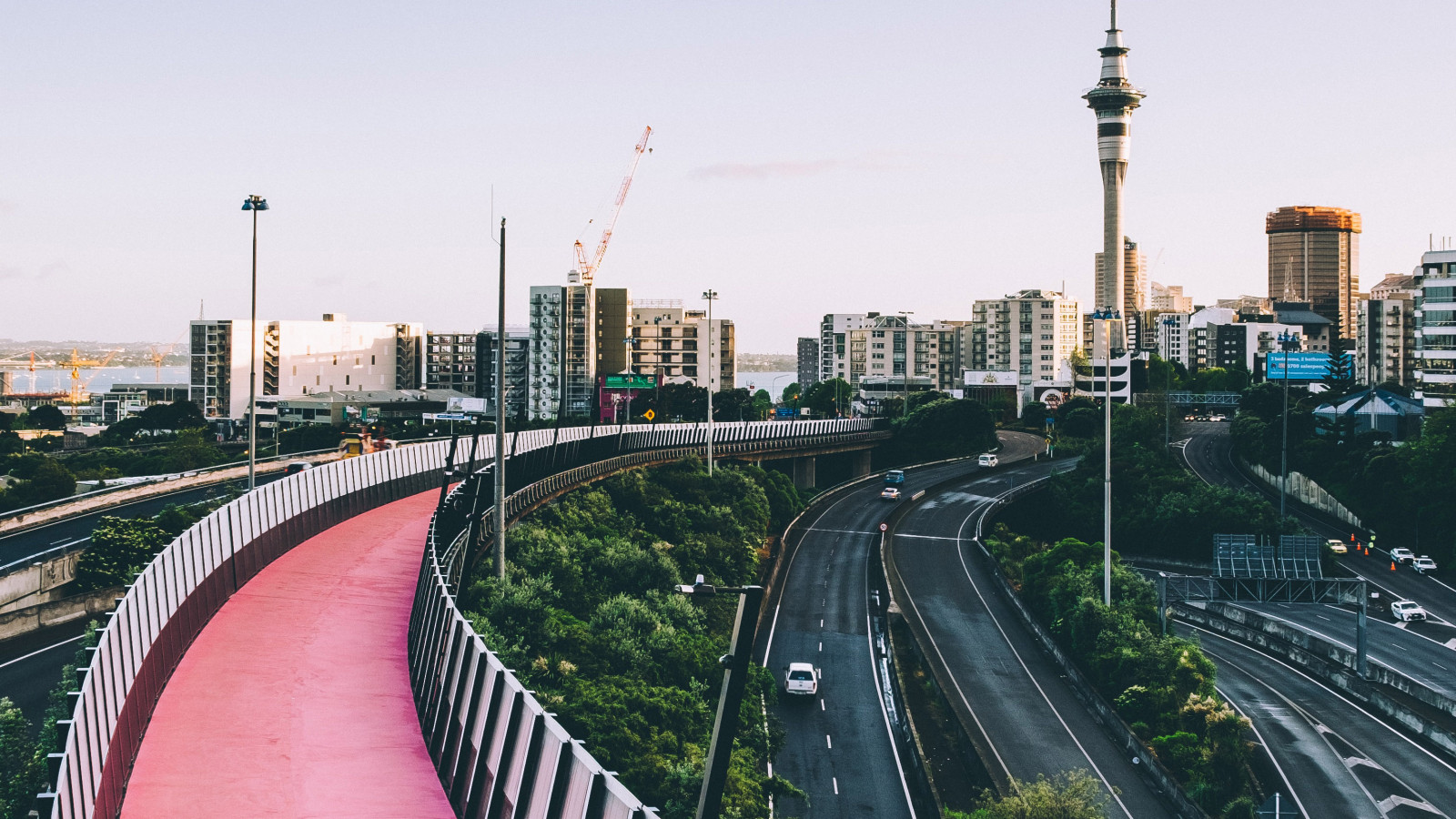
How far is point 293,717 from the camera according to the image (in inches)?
849

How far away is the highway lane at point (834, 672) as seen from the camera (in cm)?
4075

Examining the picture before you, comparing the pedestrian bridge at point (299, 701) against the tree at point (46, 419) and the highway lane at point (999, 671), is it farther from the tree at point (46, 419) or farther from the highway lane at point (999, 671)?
the tree at point (46, 419)

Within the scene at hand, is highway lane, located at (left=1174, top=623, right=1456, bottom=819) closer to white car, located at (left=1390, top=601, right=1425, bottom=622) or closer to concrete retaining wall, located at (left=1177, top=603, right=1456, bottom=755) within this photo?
concrete retaining wall, located at (left=1177, top=603, right=1456, bottom=755)

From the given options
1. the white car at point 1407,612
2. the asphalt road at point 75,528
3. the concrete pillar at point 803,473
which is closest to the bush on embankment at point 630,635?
the asphalt road at point 75,528

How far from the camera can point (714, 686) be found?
4094cm

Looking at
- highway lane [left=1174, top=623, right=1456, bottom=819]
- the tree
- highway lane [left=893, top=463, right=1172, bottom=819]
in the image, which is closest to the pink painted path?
highway lane [left=893, top=463, right=1172, bottom=819]

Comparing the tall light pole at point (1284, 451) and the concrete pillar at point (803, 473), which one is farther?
the concrete pillar at point (803, 473)

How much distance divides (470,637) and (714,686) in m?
21.6

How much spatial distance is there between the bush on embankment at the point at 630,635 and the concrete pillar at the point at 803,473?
40.6 meters

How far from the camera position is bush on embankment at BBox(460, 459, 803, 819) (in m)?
28.7

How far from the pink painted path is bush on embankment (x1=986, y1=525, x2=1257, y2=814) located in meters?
27.5

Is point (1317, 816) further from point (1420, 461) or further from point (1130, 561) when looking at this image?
point (1420, 461)

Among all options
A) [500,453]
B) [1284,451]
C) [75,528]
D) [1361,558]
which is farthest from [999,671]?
[1284,451]

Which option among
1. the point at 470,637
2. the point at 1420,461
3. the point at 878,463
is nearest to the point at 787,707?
the point at 470,637
